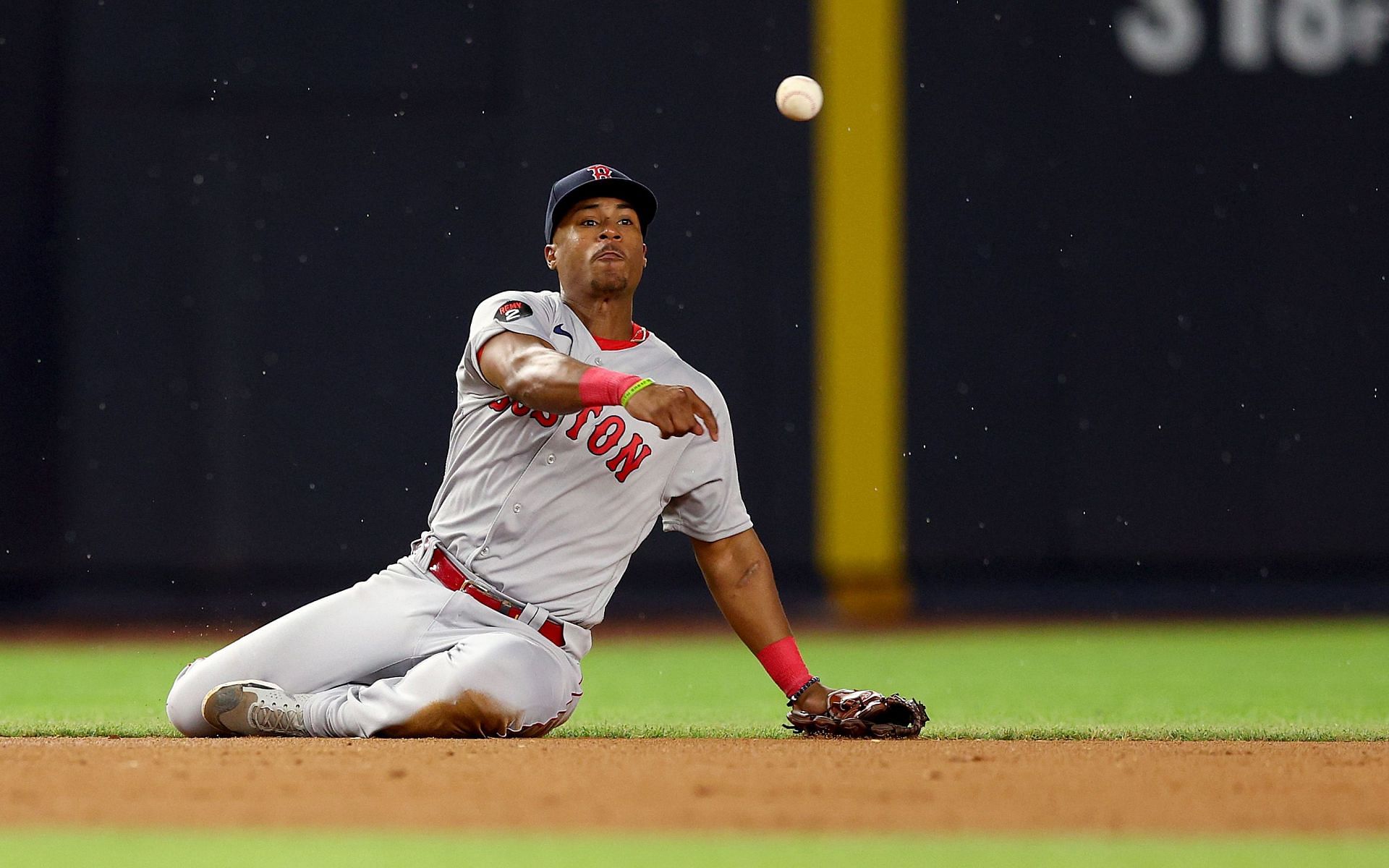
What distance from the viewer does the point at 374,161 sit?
8.92 m

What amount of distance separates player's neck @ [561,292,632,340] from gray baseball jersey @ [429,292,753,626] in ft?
0.10

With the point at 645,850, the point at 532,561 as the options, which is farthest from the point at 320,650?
the point at 645,850

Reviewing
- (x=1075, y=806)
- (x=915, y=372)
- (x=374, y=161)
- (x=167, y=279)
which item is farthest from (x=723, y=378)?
(x=1075, y=806)

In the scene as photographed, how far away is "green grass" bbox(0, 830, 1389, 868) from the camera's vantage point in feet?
8.09

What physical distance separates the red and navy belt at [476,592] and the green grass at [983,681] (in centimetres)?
30

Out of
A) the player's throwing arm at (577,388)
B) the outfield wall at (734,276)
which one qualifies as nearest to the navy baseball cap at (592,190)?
the player's throwing arm at (577,388)

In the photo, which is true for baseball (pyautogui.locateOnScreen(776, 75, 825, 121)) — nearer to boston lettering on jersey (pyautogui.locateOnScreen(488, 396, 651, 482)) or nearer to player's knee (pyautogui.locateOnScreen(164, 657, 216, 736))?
boston lettering on jersey (pyautogui.locateOnScreen(488, 396, 651, 482))

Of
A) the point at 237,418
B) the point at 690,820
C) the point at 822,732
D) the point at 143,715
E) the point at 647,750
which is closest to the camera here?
the point at 690,820

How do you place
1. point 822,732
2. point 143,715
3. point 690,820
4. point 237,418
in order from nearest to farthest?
point 690,820, point 822,732, point 143,715, point 237,418

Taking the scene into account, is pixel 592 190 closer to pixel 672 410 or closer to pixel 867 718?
pixel 672 410

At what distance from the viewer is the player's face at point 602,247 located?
4266 millimetres

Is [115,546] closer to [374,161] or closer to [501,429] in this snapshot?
[374,161]

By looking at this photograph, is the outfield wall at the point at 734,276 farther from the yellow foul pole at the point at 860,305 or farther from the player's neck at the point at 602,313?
the player's neck at the point at 602,313

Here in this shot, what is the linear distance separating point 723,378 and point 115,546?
3.17 metres
